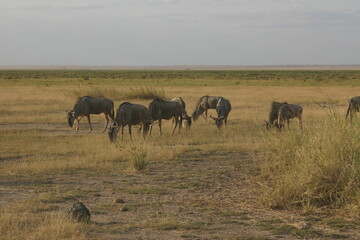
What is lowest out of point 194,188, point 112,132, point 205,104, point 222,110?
point 194,188

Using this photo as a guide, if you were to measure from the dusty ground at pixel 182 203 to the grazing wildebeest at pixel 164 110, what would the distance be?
202 inches

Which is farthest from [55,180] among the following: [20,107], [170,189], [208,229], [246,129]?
[20,107]

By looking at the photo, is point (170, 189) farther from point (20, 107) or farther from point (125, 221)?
point (20, 107)

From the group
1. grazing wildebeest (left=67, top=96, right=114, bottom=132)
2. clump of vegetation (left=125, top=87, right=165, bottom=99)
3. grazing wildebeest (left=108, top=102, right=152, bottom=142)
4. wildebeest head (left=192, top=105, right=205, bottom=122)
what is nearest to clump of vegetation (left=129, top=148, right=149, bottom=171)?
grazing wildebeest (left=108, top=102, right=152, bottom=142)

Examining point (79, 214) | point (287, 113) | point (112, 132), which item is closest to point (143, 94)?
point (287, 113)

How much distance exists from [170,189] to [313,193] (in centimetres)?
259

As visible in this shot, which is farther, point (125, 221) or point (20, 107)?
point (20, 107)

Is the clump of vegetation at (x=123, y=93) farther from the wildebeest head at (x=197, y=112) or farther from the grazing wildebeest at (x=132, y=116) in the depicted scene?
the grazing wildebeest at (x=132, y=116)

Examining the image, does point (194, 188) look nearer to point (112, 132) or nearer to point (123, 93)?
point (112, 132)

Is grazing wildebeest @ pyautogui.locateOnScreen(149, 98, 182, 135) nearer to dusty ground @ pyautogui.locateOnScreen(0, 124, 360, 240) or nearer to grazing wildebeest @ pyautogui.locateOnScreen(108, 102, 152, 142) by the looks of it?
grazing wildebeest @ pyautogui.locateOnScreen(108, 102, 152, 142)

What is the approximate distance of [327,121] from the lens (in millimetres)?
9234

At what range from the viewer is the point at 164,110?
1792cm

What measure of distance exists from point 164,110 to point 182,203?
942cm

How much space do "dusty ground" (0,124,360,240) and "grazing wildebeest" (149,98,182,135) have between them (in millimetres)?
5142
